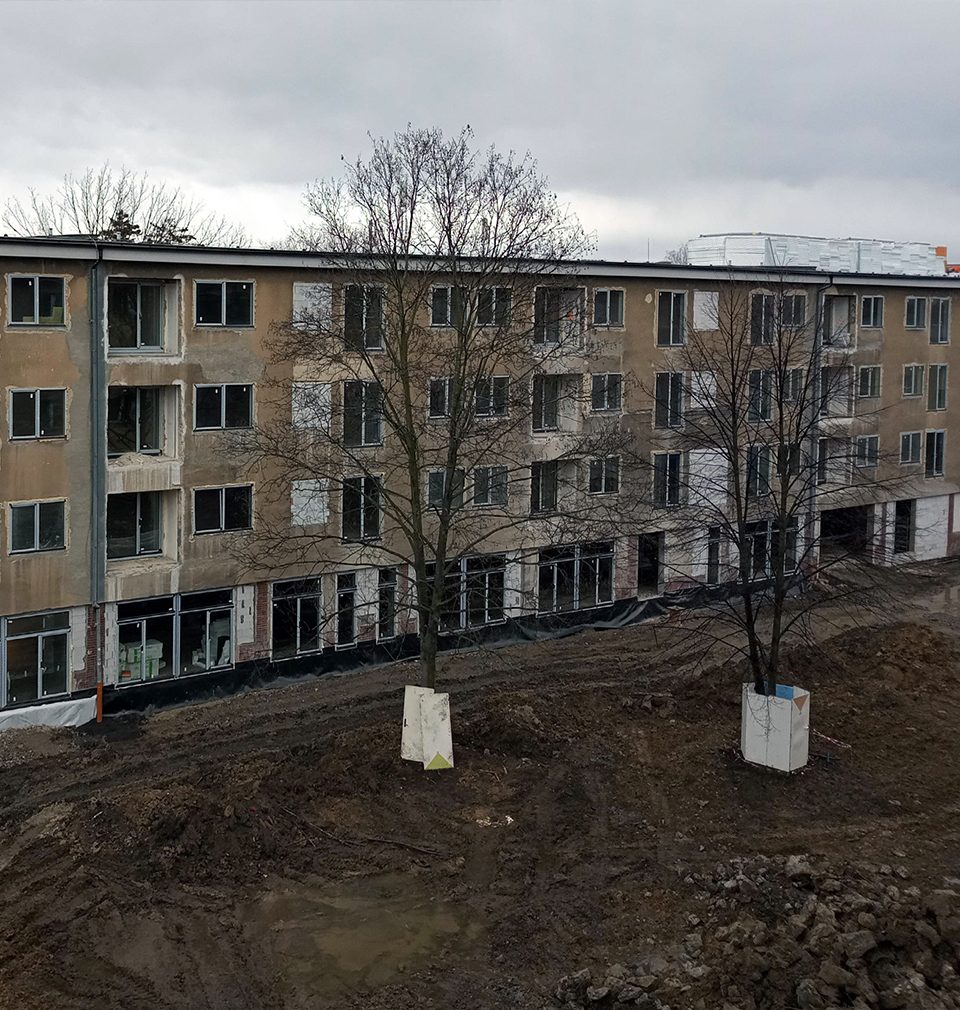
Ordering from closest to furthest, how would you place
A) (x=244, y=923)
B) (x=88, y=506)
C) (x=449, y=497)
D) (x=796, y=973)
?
(x=796, y=973)
(x=244, y=923)
(x=449, y=497)
(x=88, y=506)

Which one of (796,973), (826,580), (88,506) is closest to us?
(796,973)

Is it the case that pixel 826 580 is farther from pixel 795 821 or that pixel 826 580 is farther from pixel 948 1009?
pixel 948 1009

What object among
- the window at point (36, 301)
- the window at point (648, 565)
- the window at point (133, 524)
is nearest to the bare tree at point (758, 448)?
the window at point (648, 565)

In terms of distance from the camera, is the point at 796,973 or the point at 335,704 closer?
the point at 796,973

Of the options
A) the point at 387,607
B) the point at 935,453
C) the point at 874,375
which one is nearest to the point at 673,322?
the point at 874,375

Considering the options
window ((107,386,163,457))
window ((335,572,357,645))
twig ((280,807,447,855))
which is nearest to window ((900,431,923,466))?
window ((335,572,357,645))

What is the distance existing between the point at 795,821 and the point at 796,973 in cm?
697

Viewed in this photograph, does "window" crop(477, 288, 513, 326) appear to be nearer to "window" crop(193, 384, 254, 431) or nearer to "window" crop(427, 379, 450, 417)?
"window" crop(427, 379, 450, 417)

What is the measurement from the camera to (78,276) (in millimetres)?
28422

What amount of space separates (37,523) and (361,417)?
8.87 meters

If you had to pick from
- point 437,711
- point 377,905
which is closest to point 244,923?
point 377,905

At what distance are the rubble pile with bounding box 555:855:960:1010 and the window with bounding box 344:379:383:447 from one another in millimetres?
16005

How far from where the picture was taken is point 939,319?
47812mm

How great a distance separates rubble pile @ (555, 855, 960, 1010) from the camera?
16109 mm
